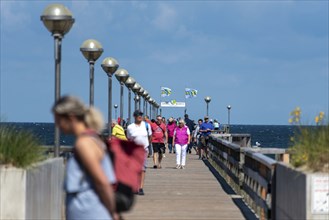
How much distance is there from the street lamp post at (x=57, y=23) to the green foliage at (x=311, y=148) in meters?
4.68

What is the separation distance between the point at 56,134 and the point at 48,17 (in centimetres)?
215

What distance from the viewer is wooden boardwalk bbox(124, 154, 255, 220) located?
1584cm

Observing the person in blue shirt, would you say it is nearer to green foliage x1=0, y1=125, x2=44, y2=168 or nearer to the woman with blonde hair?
green foliage x1=0, y1=125, x2=44, y2=168

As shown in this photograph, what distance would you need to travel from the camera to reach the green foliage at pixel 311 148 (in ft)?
35.0

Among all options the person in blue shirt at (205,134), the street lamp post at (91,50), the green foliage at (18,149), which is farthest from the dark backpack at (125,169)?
the person in blue shirt at (205,134)

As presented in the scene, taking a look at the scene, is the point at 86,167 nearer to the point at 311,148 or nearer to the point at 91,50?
the point at 311,148

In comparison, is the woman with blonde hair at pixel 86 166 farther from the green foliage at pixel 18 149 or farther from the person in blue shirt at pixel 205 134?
the person in blue shirt at pixel 205 134

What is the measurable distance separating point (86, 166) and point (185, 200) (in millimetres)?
12511

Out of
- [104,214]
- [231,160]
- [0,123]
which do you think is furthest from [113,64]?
[104,214]

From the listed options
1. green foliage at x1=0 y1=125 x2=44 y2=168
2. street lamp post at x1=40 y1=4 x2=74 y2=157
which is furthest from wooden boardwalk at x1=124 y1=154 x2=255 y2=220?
green foliage at x1=0 y1=125 x2=44 y2=168

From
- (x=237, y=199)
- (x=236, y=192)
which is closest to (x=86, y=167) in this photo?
(x=237, y=199)

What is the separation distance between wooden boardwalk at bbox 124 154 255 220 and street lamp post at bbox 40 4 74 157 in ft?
8.89

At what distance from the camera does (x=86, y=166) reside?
6.24 meters

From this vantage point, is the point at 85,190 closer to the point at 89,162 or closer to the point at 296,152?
the point at 89,162
